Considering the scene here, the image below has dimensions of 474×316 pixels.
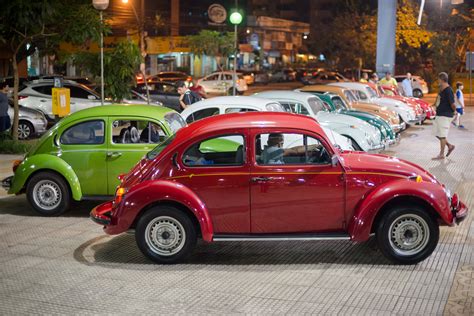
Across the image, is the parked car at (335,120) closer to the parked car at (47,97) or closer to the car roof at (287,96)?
the car roof at (287,96)

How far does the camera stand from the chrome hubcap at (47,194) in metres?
10.6

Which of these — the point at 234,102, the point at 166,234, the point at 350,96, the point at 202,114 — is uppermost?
the point at 234,102

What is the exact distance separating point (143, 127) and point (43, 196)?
1758 mm

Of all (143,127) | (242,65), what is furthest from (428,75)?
(143,127)

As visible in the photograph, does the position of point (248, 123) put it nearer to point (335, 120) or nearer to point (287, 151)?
point (287, 151)

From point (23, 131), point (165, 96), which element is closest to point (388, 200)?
point (23, 131)

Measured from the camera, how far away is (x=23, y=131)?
20609 mm

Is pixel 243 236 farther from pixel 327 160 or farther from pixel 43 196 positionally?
pixel 43 196

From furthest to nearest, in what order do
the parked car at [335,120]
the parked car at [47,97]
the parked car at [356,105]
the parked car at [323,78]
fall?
the parked car at [323,78] → the parked car at [47,97] → the parked car at [356,105] → the parked car at [335,120]

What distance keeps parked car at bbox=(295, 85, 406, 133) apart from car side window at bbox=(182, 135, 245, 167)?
10.7m

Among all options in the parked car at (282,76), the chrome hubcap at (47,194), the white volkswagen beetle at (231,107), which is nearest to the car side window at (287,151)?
the chrome hubcap at (47,194)

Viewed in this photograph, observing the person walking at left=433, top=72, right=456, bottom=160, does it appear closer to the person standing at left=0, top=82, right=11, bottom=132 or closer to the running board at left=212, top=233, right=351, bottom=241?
the running board at left=212, top=233, right=351, bottom=241

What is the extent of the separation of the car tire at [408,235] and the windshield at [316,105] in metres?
8.14

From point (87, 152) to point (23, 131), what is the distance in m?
10.8
